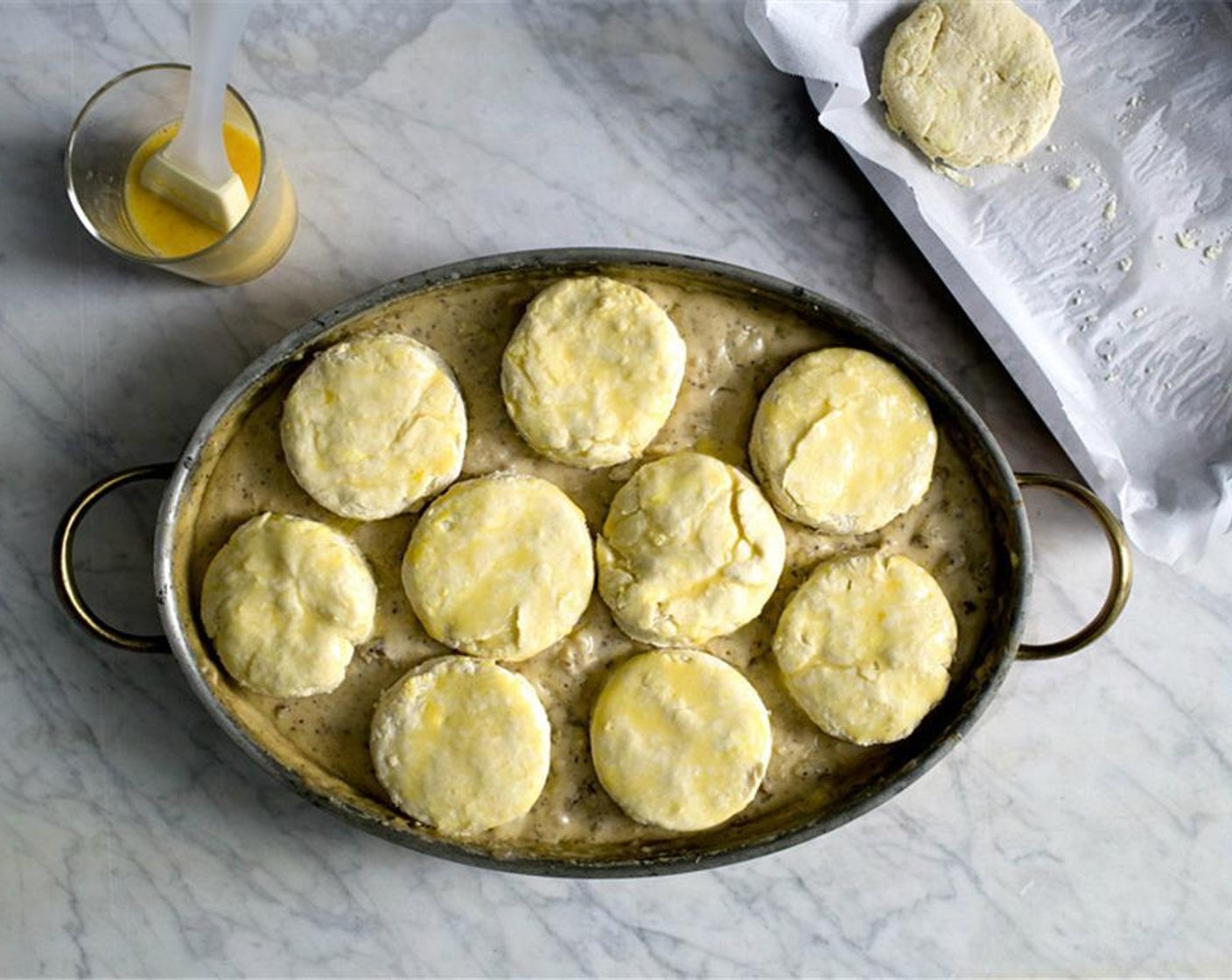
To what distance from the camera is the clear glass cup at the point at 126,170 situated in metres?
1.47

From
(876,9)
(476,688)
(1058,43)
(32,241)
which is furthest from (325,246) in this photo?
(1058,43)

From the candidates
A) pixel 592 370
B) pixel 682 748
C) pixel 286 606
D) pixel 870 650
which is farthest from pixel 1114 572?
pixel 286 606

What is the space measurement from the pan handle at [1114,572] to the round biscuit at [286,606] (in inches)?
31.7

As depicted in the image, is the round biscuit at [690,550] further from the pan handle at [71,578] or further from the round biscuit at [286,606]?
the pan handle at [71,578]

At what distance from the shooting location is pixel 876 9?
162 centimetres

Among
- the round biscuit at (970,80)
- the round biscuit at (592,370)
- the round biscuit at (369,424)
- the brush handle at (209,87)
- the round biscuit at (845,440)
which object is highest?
the brush handle at (209,87)

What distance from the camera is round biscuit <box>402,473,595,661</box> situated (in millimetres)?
1437

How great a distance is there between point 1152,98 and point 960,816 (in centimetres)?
100

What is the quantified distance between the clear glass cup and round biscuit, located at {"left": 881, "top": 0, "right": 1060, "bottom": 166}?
0.80 metres

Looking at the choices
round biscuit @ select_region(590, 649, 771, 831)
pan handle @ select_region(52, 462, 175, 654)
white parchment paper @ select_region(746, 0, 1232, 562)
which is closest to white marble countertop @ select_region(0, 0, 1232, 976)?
white parchment paper @ select_region(746, 0, 1232, 562)

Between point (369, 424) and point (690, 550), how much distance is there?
0.40 m

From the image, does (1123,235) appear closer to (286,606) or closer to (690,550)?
(690,550)

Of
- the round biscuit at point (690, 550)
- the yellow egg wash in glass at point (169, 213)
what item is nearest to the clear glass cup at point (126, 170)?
the yellow egg wash in glass at point (169, 213)

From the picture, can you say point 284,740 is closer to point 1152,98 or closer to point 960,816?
point 960,816
